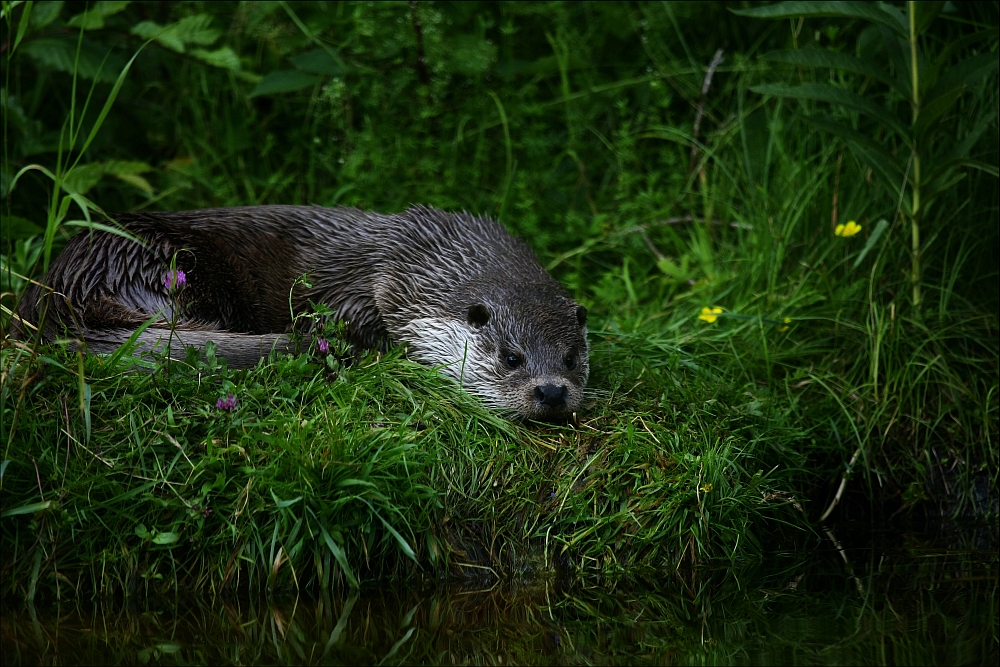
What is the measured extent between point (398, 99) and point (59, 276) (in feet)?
6.80

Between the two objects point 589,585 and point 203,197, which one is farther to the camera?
point 203,197

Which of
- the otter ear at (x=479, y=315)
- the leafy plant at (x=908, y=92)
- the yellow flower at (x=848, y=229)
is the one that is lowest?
the yellow flower at (x=848, y=229)

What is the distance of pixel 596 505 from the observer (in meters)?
3.18

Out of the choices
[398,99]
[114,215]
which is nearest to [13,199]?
[114,215]

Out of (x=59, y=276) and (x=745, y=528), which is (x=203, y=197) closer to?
(x=59, y=276)

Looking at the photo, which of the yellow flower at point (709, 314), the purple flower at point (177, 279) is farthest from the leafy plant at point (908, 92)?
the purple flower at point (177, 279)

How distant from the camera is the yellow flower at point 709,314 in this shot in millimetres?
4035

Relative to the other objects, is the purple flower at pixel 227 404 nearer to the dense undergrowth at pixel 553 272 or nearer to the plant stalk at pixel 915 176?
the dense undergrowth at pixel 553 272

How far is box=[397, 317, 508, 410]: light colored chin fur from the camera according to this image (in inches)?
139

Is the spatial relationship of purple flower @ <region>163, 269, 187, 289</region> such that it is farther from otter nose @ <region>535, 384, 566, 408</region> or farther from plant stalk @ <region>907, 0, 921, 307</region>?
plant stalk @ <region>907, 0, 921, 307</region>

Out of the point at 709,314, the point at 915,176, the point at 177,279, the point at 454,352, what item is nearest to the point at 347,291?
the point at 454,352

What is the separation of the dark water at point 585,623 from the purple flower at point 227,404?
53 centimetres

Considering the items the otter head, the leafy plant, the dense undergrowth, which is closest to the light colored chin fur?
the otter head

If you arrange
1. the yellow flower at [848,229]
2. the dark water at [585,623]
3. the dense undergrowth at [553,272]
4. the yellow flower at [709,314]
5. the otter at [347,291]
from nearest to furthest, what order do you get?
the dark water at [585,623], the dense undergrowth at [553,272], the otter at [347,291], the yellow flower at [709,314], the yellow flower at [848,229]
